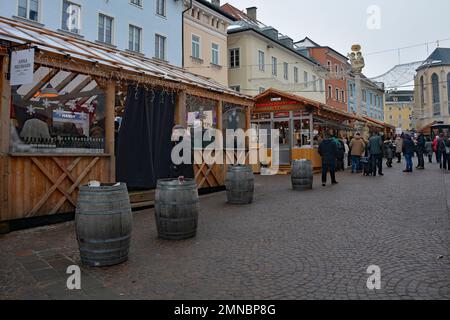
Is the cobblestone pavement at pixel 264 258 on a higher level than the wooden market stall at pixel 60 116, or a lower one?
lower

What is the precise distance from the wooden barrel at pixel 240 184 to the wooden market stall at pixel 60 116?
1769mm

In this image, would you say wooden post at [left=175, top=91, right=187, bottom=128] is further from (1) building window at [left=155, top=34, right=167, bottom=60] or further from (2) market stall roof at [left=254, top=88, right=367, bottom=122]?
(1) building window at [left=155, top=34, right=167, bottom=60]

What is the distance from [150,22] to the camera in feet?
68.4

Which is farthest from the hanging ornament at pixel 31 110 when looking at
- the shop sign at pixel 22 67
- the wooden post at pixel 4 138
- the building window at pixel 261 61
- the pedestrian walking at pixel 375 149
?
the building window at pixel 261 61

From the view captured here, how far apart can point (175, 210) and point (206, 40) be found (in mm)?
20799

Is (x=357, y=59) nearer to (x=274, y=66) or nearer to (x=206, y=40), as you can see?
(x=274, y=66)

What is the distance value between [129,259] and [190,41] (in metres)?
20.6

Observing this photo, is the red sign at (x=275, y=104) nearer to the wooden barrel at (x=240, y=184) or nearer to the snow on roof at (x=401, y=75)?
the snow on roof at (x=401, y=75)

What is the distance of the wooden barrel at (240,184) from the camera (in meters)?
8.71

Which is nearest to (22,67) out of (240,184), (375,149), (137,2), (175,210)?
(175,210)

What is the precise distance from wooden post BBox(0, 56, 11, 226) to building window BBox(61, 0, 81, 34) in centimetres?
1161

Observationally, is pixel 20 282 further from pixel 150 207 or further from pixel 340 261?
pixel 150 207

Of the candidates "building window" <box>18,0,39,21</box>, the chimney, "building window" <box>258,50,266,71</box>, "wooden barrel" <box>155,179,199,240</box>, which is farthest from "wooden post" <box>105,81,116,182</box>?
the chimney
